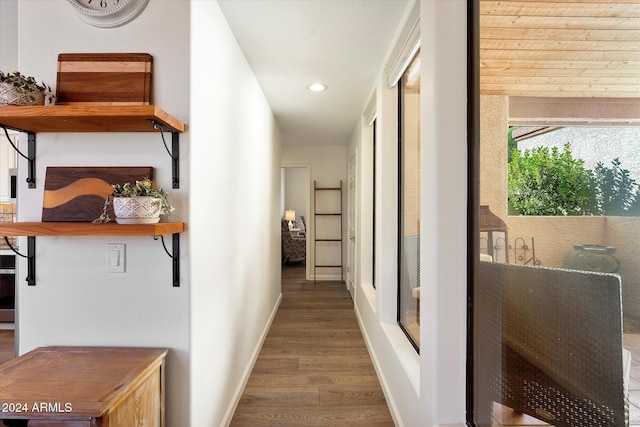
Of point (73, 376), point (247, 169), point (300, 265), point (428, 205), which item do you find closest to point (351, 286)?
point (300, 265)

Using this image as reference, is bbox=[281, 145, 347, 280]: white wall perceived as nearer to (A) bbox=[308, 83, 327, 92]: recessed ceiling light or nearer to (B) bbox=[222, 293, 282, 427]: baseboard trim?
(B) bbox=[222, 293, 282, 427]: baseboard trim

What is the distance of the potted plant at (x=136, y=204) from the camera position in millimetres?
1119

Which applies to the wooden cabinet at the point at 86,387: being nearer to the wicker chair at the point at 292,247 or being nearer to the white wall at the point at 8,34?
the white wall at the point at 8,34

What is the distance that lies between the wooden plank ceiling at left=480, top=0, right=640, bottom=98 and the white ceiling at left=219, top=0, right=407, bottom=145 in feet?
2.87

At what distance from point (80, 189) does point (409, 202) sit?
184cm

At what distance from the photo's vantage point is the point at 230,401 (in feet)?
6.29

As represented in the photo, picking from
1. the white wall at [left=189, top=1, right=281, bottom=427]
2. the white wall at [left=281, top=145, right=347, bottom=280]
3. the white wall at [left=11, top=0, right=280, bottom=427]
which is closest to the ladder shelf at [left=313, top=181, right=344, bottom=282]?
the white wall at [left=281, top=145, right=347, bottom=280]

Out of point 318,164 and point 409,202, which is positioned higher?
point 318,164

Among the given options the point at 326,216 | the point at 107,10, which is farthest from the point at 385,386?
the point at 326,216

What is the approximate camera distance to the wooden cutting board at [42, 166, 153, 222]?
128 centimetres

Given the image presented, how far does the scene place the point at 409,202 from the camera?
211 cm

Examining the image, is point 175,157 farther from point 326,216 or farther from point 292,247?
point 292,247

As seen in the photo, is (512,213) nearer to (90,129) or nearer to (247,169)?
(90,129)

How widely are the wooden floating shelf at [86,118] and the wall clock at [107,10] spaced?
47 centimetres
